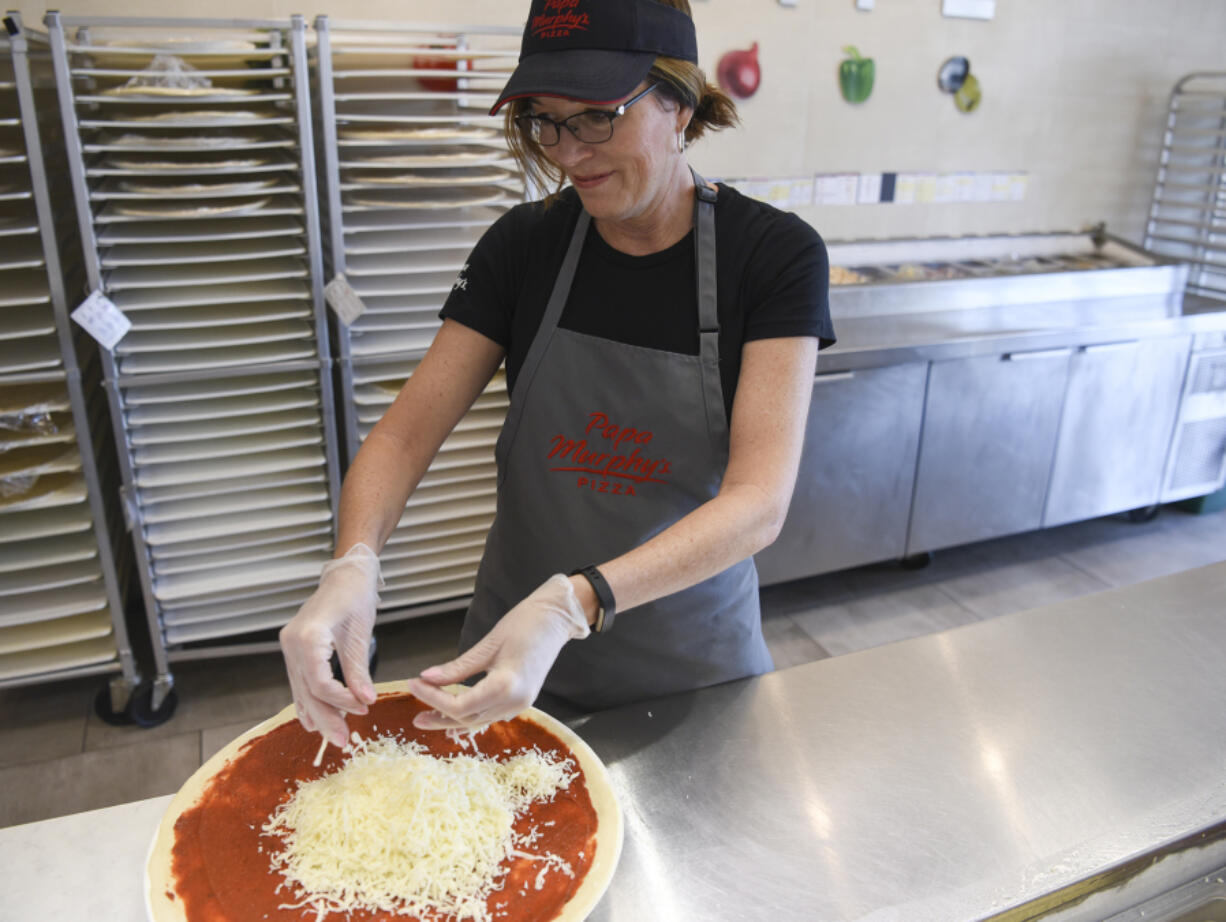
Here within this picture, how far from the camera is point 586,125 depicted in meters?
1.27

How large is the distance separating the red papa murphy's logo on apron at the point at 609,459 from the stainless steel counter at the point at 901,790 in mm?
336

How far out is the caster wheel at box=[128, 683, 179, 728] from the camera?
2746 millimetres

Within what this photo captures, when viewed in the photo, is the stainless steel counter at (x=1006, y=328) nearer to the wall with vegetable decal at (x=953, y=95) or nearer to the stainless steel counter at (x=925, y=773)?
the wall with vegetable decal at (x=953, y=95)

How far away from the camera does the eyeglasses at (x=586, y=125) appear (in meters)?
1.26

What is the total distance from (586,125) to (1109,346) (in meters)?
3.06

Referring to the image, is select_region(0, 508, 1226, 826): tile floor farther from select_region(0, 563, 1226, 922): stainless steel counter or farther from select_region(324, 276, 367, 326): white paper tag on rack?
select_region(0, 563, 1226, 922): stainless steel counter

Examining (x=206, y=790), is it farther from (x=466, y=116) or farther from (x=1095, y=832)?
(x=466, y=116)

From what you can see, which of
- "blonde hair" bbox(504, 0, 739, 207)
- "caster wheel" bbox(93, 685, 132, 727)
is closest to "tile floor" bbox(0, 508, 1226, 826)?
"caster wheel" bbox(93, 685, 132, 727)

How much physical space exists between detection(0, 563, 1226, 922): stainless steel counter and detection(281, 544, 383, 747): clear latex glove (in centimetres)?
26

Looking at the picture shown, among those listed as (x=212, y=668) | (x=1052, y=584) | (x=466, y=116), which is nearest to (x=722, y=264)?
(x=466, y=116)

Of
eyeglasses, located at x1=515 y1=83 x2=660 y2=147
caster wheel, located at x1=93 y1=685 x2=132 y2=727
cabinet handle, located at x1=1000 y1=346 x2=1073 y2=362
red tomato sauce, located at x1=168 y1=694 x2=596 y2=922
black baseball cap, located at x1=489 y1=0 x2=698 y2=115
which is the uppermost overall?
black baseball cap, located at x1=489 y1=0 x2=698 y2=115

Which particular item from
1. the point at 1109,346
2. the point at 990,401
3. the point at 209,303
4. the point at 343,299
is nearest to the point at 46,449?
the point at 209,303

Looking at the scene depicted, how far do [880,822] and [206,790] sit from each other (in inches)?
31.8

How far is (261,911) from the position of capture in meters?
0.96
